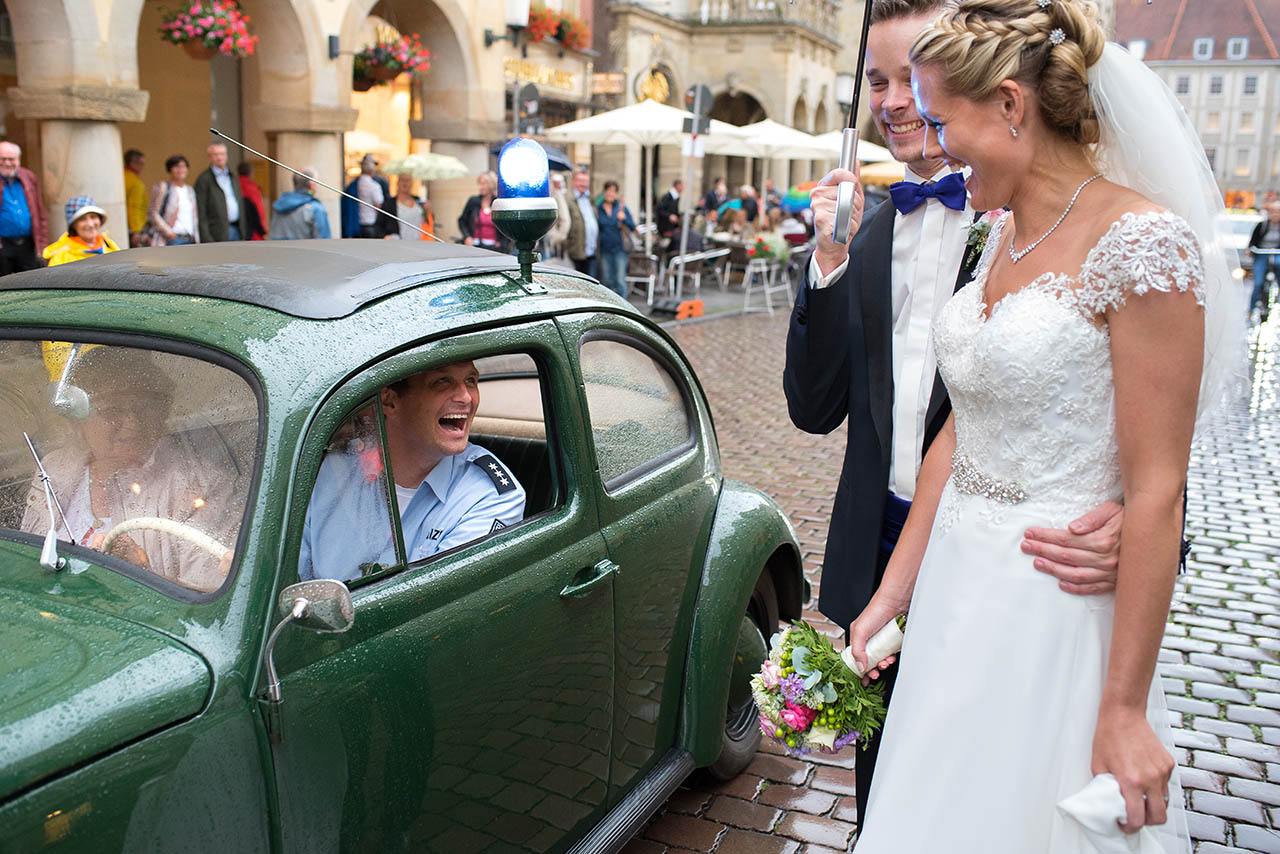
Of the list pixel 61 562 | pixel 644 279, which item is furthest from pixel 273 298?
pixel 644 279

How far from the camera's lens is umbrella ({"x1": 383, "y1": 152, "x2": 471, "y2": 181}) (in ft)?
52.0

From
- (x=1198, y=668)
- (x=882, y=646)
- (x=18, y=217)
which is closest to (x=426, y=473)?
(x=882, y=646)

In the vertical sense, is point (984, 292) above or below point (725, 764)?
above

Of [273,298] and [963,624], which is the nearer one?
[963,624]

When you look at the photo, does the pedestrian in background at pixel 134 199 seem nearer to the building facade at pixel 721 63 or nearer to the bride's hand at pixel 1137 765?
the bride's hand at pixel 1137 765

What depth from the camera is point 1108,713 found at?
181 centimetres

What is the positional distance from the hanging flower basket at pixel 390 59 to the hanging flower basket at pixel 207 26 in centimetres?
358

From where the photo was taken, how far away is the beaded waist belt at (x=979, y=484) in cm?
198

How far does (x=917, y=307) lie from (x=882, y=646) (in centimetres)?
71

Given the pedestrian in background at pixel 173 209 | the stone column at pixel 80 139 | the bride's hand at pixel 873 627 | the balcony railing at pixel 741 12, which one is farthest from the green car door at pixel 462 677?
the balcony railing at pixel 741 12

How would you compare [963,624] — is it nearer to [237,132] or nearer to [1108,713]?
[1108,713]

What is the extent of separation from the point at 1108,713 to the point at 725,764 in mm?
2239

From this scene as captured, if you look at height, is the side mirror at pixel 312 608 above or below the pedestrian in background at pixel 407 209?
above

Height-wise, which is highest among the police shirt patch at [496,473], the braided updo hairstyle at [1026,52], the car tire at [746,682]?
the braided updo hairstyle at [1026,52]
